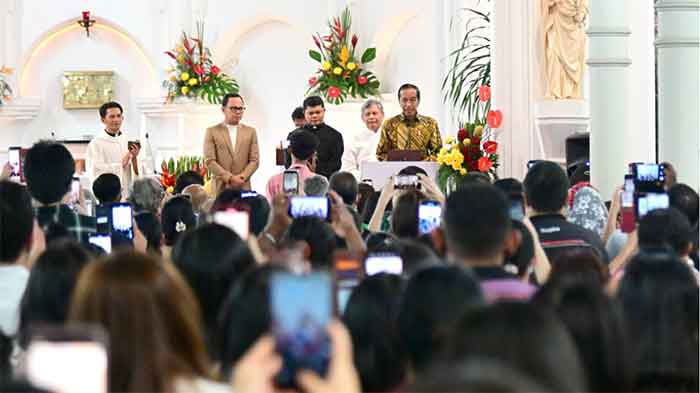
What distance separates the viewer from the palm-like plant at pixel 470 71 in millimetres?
15477

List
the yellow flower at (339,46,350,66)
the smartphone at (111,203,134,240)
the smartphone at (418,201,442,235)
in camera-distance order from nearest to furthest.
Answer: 1. the smartphone at (418,201,442,235)
2. the smartphone at (111,203,134,240)
3. the yellow flower at (339,46,350,66)

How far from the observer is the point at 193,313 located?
3490mm

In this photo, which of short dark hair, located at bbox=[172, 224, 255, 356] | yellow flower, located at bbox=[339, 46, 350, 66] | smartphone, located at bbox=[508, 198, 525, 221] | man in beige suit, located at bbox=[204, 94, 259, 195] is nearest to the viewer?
short dark hair, located at bbox=[172, 224, 255, 356]

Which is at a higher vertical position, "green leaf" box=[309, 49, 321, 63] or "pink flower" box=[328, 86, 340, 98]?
"green leaf" box=[309, 49, 321, 63]

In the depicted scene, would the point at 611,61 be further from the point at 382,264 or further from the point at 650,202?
the point at 382,264

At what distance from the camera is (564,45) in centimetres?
1401

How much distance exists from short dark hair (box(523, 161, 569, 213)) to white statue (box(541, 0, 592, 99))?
6760mm

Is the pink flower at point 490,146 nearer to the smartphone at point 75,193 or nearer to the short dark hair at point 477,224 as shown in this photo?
the smartphone at point 75,193

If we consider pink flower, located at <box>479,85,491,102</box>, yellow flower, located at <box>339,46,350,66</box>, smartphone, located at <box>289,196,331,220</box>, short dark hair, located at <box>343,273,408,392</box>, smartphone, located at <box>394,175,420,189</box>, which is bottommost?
short dark hair, located at <box>343,273,408,392</box>

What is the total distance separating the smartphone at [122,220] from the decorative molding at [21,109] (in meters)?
Answer: 12.8

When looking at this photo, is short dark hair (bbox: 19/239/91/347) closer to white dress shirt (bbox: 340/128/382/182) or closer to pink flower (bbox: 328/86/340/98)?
white dress shirt (bbox: 340/128/382/182)

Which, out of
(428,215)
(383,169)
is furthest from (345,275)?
(383,169)

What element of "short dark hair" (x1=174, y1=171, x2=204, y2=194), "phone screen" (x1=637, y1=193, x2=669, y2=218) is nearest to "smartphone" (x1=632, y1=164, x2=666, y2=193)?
"phone screen" (x1=637, y1=193, x2=669, y2=218)

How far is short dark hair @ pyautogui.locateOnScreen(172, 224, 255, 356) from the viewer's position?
4539 millimetres
